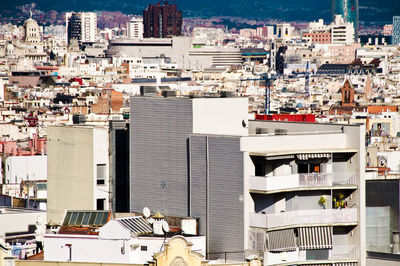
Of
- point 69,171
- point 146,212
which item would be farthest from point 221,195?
point 69,171

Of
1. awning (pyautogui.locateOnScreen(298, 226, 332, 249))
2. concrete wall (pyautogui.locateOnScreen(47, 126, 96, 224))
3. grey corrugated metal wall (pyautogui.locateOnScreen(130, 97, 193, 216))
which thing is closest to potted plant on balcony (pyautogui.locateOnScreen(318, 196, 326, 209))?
awning (pyautogui.locateOnScreen(298, 226, 332, 249))

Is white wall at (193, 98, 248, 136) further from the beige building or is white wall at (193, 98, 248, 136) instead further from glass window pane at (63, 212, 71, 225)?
glass window pane at (63, 212, 71, 225)

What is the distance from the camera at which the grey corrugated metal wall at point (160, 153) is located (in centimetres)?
2172

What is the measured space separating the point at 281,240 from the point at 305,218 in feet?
1.79

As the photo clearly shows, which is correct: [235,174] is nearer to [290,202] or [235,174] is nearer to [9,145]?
[290,202]

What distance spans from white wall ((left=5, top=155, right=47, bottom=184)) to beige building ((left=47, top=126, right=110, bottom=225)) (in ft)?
64.4

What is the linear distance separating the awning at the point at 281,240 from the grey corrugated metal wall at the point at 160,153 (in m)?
1.46

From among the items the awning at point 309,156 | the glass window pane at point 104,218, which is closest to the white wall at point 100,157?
the glass window pane at point 104,218

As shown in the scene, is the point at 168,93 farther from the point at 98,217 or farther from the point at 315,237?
the point at 315,237

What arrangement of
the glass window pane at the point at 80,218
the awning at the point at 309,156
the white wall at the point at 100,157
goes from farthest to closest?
the white wall at the point at 100,157 → the glass window pane at the point at 80,218 → the awning at the point at 309,156

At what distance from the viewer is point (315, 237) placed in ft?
70.4

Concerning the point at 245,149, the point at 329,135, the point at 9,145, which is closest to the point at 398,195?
the point at 329,135

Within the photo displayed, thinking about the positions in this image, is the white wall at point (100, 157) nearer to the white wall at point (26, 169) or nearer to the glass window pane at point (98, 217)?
the glass window pane at point (98, 217)

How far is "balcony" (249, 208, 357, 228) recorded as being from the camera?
813 inches
